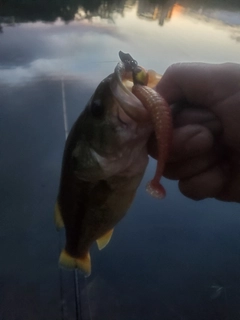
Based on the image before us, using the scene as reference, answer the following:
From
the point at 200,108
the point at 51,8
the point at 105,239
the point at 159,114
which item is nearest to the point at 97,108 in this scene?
the point at 159,114

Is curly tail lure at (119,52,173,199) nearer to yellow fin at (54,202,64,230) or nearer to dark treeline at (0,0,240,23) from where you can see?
yellow fin at (54,202,64,230)

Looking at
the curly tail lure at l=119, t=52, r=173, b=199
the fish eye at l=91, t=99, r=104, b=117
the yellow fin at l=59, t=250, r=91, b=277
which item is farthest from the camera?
the yellow fin at l=59, t=250, r=91, b=277

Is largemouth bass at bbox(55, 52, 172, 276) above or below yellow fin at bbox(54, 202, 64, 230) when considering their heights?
above

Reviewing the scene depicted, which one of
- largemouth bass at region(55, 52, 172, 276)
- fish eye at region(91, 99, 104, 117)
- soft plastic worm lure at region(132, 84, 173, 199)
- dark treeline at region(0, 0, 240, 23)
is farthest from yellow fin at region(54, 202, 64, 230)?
dark treeline at region(0, 0, 240, 23)

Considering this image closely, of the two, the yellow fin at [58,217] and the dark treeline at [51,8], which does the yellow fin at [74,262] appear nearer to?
the yellow fin at [58,217]

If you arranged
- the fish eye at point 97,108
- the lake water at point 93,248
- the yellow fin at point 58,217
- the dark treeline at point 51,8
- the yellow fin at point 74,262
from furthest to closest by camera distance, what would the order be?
the dark treeline at point 51,8
the lake water at point 93,248
the yellow fin at point 74,262
the yellow fin at point 58,217
the fish eye at point 97,108

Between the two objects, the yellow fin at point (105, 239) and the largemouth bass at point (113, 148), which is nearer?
the largemouth bass at point (113, 148)

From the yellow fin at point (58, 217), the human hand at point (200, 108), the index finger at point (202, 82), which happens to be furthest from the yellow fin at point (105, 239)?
the index finger at point (202, 82)

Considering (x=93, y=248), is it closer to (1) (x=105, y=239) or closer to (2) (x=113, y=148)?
(1) (x=105, y=239)
